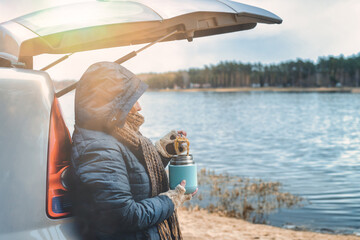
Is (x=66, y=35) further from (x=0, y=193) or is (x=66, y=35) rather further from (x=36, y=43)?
(x=0, y=193)

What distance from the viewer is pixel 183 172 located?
279 centimetres

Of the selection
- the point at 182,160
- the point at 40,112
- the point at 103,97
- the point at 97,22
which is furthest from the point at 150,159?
the point at 97,22

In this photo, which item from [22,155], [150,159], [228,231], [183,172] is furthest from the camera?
[228,231]

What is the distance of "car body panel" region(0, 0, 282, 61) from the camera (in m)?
2.62

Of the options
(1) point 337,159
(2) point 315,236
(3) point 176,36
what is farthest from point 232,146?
(3) point 176,36

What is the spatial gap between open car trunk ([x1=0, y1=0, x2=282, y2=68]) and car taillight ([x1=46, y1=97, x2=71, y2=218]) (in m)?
0.44

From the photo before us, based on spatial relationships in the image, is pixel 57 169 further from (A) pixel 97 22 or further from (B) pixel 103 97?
(A) pixel 97 22

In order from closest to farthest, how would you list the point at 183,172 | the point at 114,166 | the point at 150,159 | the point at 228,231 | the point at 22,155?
the point at 22,155 < the point at 114,166 < the point at 150,159 < the point at 183,172 < the point at 228,231

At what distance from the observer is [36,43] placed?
2.67m

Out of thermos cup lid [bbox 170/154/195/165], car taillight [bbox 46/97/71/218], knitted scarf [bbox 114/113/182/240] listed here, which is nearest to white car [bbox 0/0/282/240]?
car taillight [bbox 46/97/71/218]

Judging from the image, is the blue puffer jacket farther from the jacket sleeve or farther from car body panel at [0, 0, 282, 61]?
car body panel at [0, 0, 282, 61]

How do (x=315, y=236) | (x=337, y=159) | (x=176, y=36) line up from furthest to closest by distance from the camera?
(x=337, y=159) < (x=315, y=236) < (x=176, y=36)

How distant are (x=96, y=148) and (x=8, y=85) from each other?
56 cm

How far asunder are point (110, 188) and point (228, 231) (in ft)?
18.5
